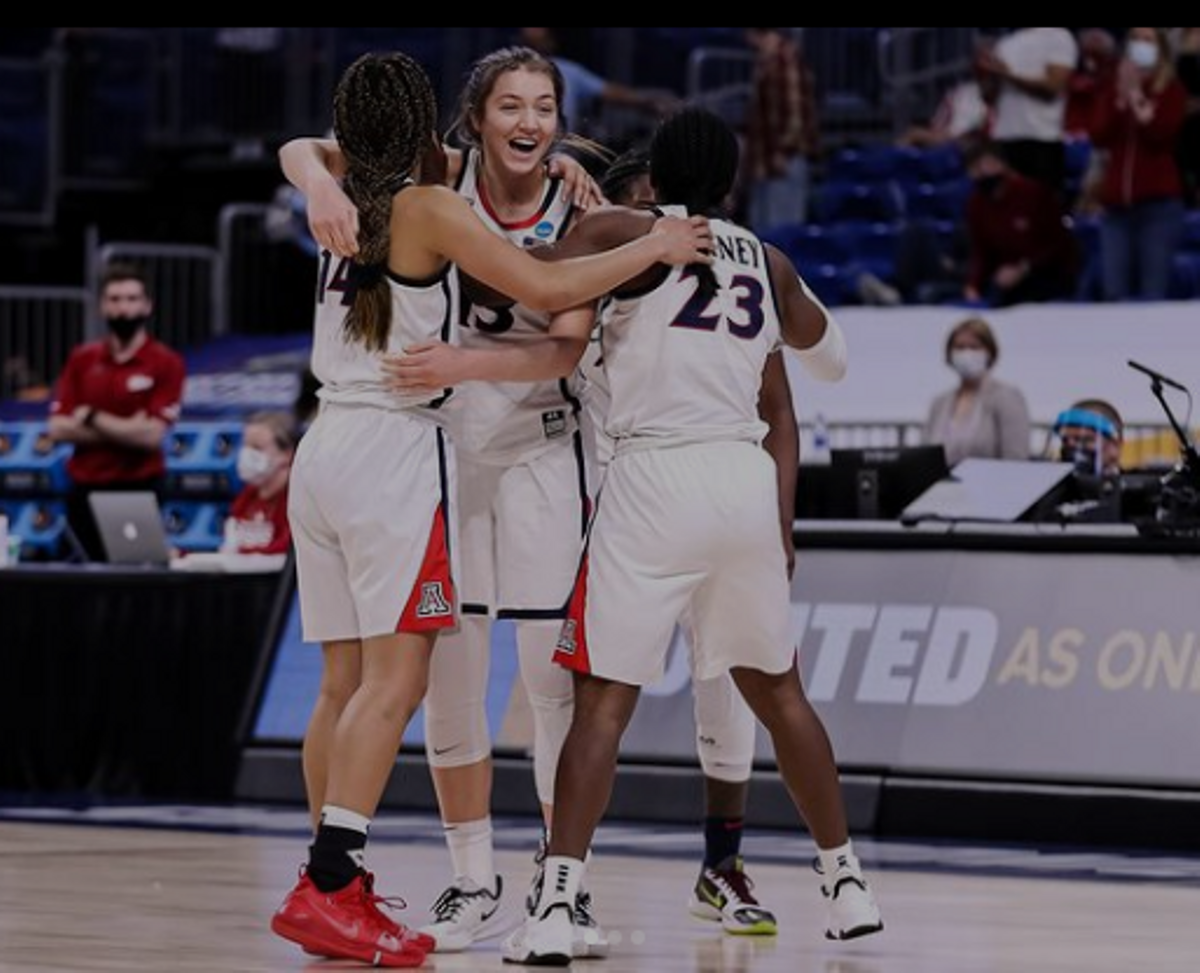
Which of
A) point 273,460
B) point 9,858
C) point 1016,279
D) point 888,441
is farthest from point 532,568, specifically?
point 1016,279

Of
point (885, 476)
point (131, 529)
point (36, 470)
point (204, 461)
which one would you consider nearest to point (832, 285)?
point (204, 461)

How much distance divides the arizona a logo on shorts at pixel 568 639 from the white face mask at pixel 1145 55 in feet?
38.2

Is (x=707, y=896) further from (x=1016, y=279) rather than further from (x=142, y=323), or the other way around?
(x=1016, y=279)

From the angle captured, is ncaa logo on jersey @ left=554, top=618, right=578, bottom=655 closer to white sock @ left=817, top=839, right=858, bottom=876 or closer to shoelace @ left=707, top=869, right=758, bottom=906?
white sock @ left=817, top=839, right=858, bottom=876

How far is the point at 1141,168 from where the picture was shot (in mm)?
17234

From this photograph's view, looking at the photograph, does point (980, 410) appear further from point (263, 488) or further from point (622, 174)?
point (622, 174)

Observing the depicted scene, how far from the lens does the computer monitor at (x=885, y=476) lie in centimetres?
1119

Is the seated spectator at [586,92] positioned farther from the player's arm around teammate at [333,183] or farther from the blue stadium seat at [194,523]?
the player's arm around teammate at [333,183]

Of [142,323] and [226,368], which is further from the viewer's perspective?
[226,368]

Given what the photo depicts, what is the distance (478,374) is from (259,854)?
3.01 meters

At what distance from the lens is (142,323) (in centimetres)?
1406

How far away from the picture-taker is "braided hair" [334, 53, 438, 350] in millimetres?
6645

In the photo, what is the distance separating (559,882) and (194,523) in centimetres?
1109

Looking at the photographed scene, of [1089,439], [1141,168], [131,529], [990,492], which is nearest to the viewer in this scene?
[990,492]
